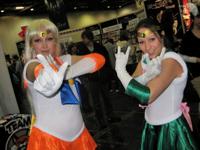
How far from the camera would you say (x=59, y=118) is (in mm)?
1938

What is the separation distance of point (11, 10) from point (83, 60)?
1469 centimetres

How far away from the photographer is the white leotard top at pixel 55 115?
191 centimetres

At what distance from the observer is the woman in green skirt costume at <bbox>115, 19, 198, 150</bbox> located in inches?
70.7

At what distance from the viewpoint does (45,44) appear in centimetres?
197

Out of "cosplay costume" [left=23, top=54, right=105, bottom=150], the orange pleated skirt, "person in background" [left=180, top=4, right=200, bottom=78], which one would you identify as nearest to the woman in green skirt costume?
"cosplay costume" [left=23, top=54, right=105, bottom=150]

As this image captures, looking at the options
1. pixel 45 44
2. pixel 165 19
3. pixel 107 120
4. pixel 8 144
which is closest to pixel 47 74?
pixel 45 44

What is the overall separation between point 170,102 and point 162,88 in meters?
0.27

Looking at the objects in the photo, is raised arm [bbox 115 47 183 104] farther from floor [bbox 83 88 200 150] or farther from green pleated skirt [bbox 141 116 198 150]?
floor [bbox 83 88 200 150]

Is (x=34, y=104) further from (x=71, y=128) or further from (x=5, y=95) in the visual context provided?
(x=5, y=95)

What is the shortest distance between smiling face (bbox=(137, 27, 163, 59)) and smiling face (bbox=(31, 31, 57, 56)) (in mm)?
524

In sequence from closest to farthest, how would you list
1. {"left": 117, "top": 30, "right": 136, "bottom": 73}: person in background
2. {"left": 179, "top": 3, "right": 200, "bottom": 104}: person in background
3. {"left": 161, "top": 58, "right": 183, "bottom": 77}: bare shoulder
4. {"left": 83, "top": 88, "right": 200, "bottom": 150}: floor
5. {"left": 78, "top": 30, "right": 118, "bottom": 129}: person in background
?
1. {"left": 161, "top": 58, "right": 183, "bottom": 77}: bare shoulder
2. {"left": 179, "top": 3, "right": 200, "bottom": 104}: person in background
3. {"left": 83, "top": 88, "right": 200, "bottom": 150}: floor
4. {"left": 78, "top": 30, "right": 118, "bottom": 129}: person in background
5. {"left": 117, "top": 30, "right": 136, "bottom": 73}: person in background

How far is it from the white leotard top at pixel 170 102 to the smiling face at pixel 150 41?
0.13 meters

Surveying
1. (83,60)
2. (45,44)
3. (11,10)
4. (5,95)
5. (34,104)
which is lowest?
(5,95)

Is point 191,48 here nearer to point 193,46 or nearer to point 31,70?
point 193,46
